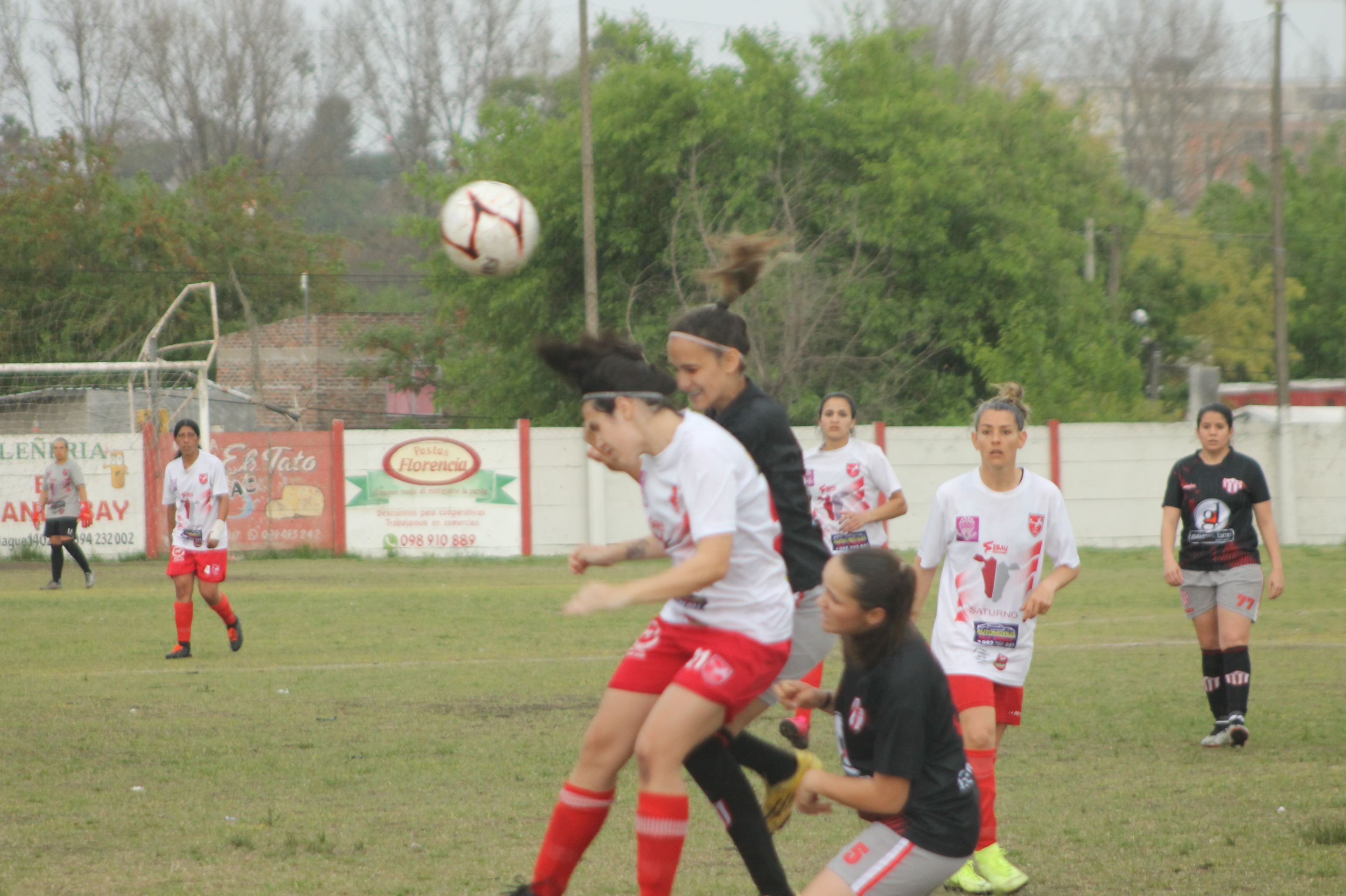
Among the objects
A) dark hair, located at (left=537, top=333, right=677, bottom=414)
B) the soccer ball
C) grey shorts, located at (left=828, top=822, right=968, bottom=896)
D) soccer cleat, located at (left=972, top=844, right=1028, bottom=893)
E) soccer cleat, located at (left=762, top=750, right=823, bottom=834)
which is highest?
the soccer ball

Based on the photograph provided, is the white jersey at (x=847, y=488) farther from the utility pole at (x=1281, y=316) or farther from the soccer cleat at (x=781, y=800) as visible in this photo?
the utility pole at (x=1281, y=316)

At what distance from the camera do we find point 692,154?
1271 inches

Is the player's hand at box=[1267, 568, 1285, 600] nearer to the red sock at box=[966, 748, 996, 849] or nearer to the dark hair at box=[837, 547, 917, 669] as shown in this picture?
the red sock at box=[966, 748, 996, 849]

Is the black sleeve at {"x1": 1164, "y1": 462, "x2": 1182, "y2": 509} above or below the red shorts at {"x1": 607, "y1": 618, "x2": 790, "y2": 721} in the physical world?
above

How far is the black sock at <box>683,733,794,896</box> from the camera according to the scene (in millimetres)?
4645

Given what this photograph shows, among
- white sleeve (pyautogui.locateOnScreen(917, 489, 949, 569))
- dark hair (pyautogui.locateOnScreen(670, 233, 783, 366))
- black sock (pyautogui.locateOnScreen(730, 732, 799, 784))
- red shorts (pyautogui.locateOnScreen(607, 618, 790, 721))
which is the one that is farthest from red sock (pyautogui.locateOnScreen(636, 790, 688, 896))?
white sleeve (pyautogui.locateOnScreen(917, 489, 949, 569))

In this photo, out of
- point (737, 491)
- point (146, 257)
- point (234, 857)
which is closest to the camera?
point (737, 491)

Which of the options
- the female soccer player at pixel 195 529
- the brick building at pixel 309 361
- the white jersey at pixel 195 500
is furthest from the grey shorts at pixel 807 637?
the brick building at pixel 309 361

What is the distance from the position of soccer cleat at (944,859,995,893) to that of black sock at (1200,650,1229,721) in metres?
3.49

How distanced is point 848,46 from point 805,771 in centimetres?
3093

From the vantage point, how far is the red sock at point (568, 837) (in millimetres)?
4453

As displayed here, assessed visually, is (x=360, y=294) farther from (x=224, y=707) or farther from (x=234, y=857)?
(x=234, y=857)

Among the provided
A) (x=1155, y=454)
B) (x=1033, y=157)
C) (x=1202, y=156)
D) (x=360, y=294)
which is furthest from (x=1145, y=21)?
(x=1155, y=454)

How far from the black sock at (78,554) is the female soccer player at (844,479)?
486 inches
